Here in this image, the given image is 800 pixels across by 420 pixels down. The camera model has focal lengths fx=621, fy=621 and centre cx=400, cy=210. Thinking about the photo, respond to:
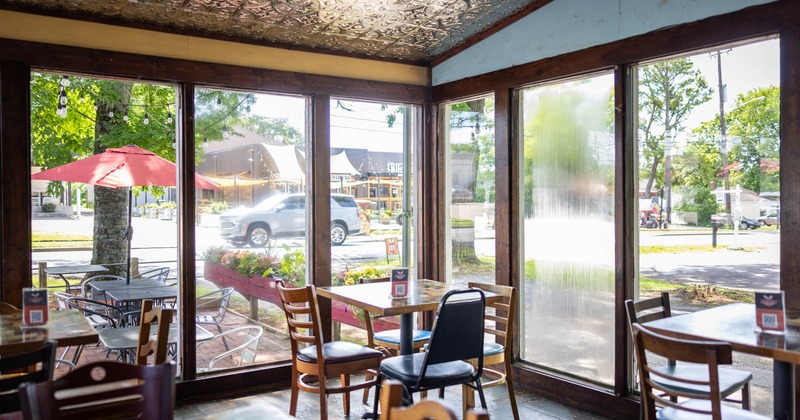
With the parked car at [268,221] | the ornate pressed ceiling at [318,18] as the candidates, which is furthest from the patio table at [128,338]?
the ornate pressed ceiling at [318,18]

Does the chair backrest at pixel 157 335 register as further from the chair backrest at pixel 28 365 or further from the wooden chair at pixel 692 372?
the wooden chair at pixel 692 372

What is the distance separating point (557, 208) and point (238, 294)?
2515 mm

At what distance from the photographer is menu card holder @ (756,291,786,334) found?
2564mm

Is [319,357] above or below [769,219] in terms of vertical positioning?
below

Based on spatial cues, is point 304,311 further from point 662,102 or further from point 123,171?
point 662,102

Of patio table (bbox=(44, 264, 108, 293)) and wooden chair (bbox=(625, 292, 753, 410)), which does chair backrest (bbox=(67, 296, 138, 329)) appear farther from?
wooden chair (bbox=(625, 292, 753, 410))

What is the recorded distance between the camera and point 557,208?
177 inches

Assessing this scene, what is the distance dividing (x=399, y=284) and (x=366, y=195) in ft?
5.67

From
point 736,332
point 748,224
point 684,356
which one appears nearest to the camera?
point 684,356

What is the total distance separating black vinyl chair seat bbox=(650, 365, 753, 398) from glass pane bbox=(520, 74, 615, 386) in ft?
3.19

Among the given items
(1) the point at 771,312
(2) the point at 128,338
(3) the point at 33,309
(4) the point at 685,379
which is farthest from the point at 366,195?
(1) the point at 771,312

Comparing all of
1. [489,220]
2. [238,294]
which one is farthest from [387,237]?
[238,294]

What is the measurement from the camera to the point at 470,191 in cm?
524

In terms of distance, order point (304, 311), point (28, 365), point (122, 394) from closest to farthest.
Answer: point (122, 394) < point (28, 365) < point (304, 311)
